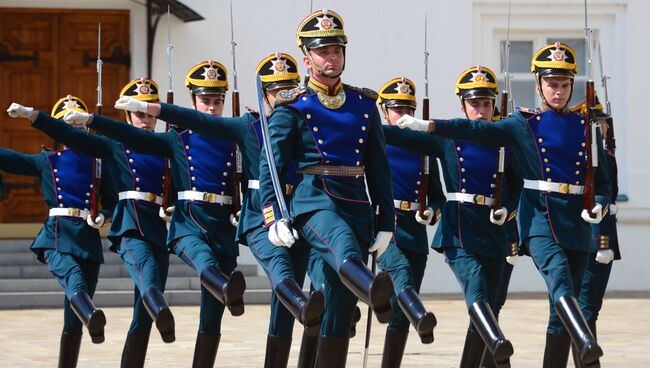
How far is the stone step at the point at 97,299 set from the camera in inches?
632

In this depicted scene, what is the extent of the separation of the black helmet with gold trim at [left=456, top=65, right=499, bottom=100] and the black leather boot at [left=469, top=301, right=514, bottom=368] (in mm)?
1553

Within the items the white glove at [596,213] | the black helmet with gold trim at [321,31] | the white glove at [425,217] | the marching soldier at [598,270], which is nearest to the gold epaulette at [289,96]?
the black helmet with gold trim at [321,31]

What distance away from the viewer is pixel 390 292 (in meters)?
7.53

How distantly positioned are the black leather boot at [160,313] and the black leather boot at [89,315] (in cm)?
34

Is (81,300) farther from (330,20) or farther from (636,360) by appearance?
(636,360)

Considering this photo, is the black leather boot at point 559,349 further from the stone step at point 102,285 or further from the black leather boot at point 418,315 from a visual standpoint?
the stone step at point 102,285

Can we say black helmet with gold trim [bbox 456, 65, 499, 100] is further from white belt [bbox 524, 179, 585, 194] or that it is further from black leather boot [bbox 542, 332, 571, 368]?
black leather boot [bbox 542, 332, 571, 368]

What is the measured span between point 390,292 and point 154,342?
576 centimetres

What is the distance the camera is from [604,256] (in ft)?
34.8

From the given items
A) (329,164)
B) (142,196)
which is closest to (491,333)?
(329,164)

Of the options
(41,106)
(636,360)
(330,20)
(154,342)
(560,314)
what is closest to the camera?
(330,20)

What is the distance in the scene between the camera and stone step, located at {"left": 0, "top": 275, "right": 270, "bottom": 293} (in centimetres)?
1633

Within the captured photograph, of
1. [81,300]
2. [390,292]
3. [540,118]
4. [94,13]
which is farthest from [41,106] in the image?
[390,292]

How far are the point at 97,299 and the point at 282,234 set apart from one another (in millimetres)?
8402
